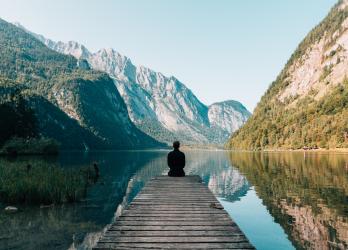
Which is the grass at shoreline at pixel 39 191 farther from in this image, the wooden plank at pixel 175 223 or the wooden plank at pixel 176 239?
the wooden plank at pixel 176 239

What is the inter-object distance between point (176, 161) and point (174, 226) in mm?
15554

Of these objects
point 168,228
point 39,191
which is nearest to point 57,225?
point 39,191

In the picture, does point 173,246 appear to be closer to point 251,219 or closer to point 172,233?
point 172,233

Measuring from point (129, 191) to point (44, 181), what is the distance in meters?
11.9

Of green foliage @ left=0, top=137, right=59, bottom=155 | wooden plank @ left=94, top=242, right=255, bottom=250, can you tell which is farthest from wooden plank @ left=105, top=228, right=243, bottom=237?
green foliage @ left=0, top=137, right=59, bottom=155

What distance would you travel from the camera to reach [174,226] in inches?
529

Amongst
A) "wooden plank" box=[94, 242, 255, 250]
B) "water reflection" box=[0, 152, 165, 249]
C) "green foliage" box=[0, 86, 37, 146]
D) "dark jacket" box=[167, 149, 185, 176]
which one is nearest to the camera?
"wooden plank" box=[94, 242, 255, 250]

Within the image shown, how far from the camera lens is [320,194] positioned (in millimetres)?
37375

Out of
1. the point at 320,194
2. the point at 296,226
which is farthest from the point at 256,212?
the point at 320,194

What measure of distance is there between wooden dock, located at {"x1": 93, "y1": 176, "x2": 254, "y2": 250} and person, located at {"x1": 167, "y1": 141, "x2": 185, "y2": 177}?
274 inches

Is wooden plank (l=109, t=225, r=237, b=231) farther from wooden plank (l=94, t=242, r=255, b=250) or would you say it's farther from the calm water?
the calm water

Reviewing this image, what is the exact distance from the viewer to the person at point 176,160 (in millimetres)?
27891

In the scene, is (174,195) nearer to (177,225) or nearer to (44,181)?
(177,225)

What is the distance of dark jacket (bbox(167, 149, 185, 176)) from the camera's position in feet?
91.4
